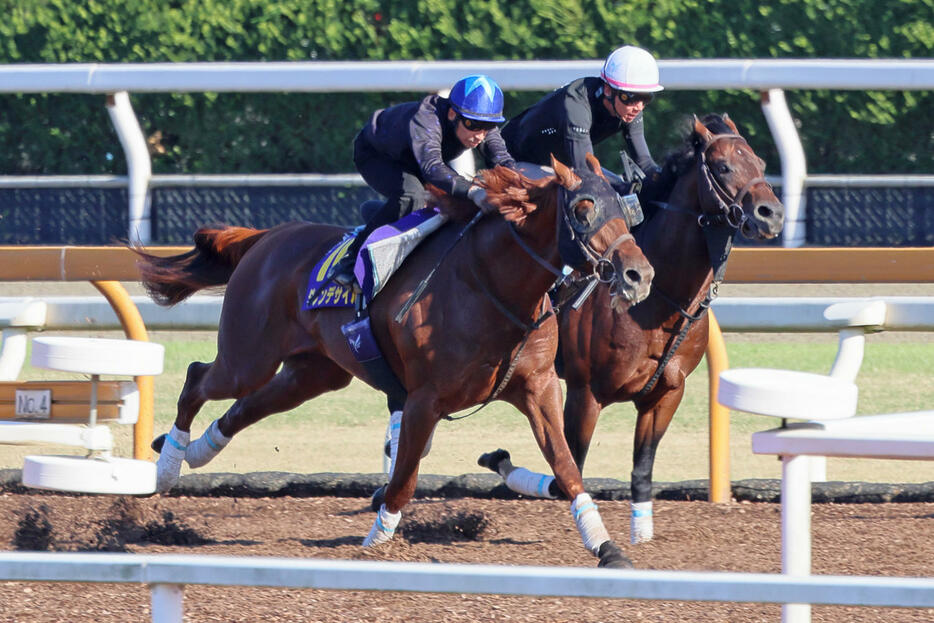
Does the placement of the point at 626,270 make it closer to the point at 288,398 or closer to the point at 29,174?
the point at 288,398

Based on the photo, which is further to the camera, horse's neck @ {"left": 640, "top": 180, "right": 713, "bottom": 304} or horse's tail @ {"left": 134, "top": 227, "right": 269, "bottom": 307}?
horse's tail @ {"left": 134, "top": 227, "right": 269, "bottom": 307}

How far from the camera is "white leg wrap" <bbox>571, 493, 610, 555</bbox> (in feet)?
13.6

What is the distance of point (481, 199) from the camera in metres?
4.36

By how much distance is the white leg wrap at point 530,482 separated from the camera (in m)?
4.89

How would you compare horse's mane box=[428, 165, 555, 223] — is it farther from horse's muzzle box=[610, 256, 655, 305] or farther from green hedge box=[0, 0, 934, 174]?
green hedge box=[0, 0, 934, 174]

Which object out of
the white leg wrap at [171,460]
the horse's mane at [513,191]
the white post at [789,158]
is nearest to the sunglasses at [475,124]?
the horse's mane at [513,191]

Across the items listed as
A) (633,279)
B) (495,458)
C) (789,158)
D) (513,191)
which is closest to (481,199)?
(513,191)

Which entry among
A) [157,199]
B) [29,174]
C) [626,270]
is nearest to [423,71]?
[157,199]

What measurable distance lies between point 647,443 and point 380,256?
3.88 ft

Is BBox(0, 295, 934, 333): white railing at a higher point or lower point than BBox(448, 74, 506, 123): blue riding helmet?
lower

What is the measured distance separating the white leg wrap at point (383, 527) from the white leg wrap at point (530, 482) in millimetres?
592

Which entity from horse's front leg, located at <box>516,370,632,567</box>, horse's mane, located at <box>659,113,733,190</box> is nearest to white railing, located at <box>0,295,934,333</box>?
horse's mane, located at <box>659,113,733,190</box>

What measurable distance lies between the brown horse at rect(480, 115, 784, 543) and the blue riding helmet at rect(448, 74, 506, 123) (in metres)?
0.75

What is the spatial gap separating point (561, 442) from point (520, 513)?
100 cm
